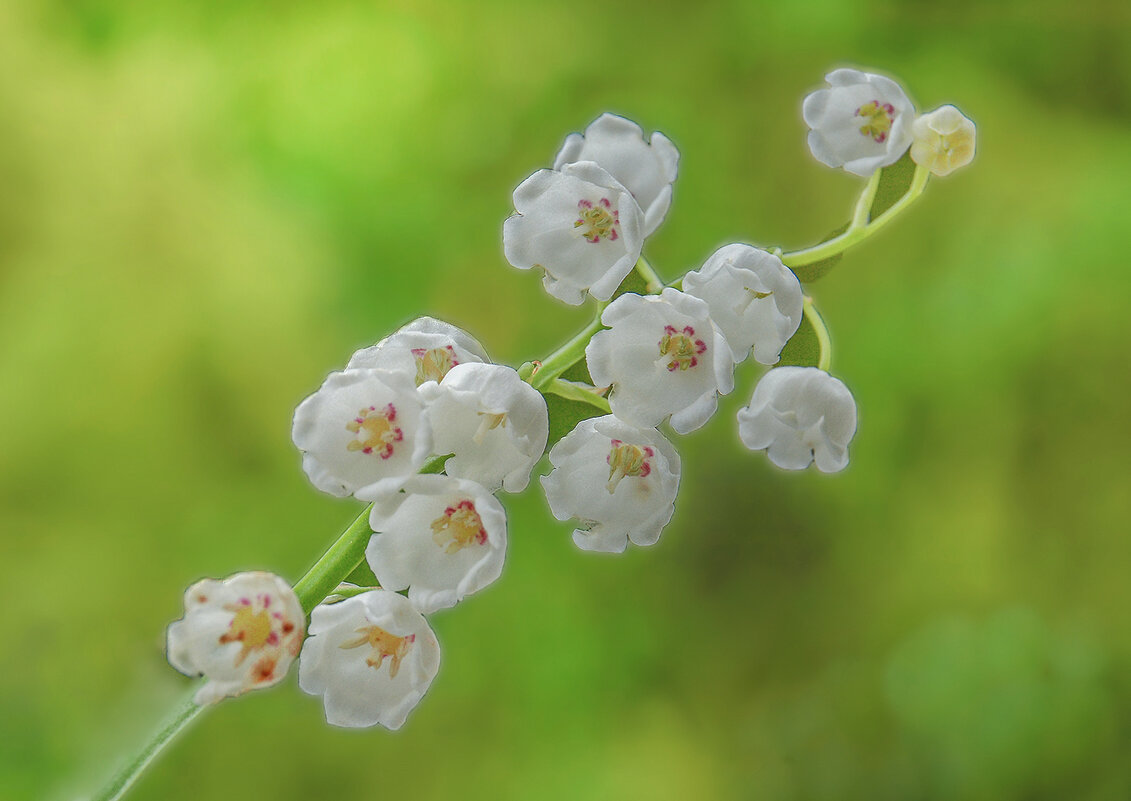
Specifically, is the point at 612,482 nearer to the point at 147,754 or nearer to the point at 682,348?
the point at 682,348

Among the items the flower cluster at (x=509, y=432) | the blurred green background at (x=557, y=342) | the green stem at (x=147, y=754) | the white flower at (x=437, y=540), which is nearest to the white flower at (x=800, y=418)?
the flower cluster at (x=509, y=432)

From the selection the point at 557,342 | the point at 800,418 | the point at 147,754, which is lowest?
the point at 557,342

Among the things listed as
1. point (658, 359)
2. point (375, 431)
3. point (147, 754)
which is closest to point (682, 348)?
point (658, 359)

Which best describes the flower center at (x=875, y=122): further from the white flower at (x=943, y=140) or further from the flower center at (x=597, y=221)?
the flower center at (x=597, y=221)

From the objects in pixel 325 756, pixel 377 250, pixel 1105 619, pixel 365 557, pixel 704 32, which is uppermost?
pixel 704 32

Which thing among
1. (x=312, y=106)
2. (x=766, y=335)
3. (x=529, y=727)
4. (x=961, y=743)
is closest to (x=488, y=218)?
(x=312, y=106)

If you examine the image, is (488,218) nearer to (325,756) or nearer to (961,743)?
(325,756)

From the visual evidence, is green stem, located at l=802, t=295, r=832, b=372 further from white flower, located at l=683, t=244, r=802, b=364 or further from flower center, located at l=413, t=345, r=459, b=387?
flower center, located at l=413, t=345, r=459, b=387
